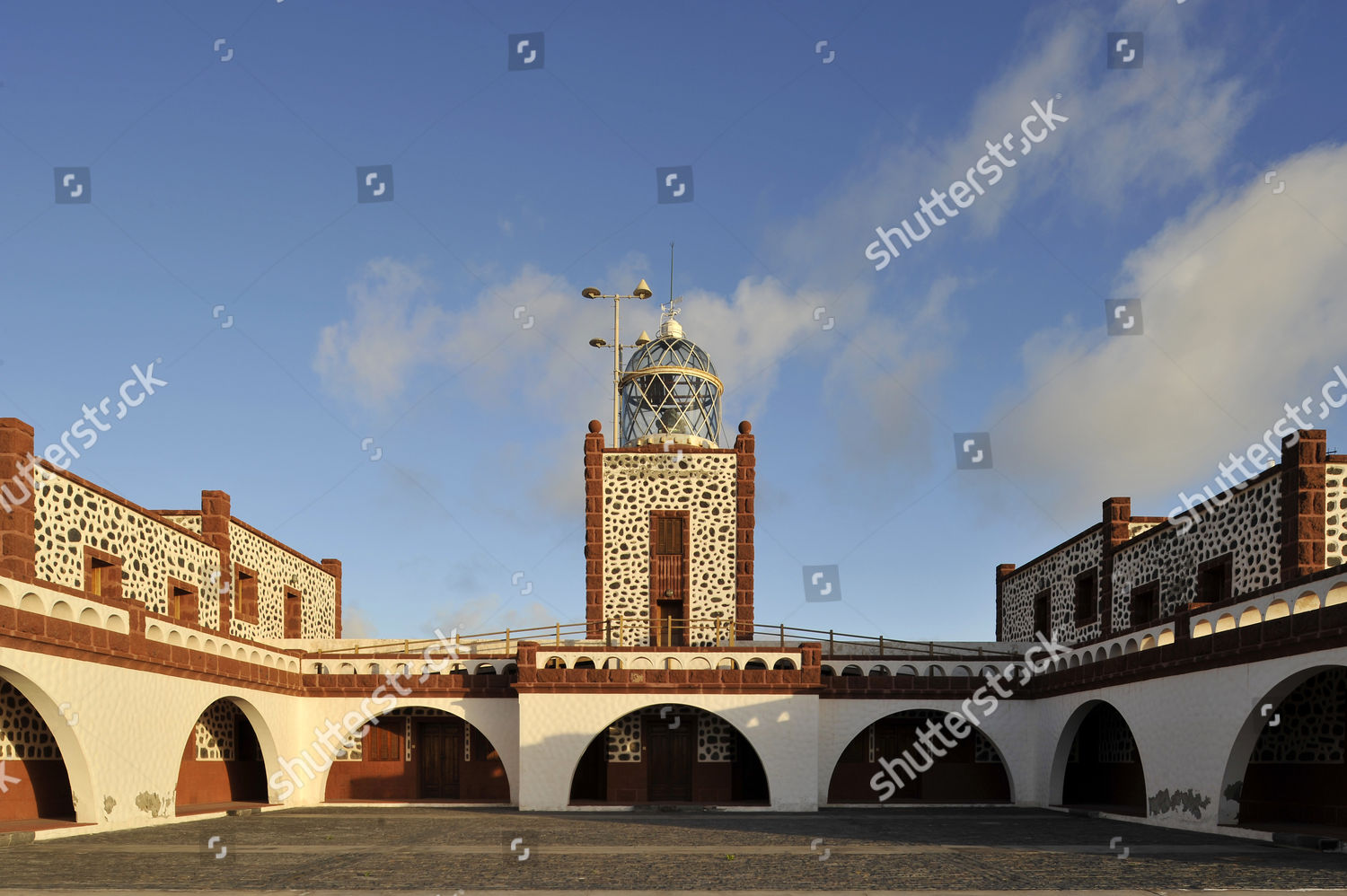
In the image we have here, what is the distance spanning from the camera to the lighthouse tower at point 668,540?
25266mm

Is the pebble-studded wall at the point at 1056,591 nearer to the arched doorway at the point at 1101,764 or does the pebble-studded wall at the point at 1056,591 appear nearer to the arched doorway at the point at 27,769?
the arched doorway at the point at 1101,764

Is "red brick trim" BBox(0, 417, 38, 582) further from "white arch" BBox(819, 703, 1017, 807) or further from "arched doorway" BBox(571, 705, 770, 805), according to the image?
"white arch" BBox(819, 703, 1017, 807)

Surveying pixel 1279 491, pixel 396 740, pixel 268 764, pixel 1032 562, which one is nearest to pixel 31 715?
pixel 268 764

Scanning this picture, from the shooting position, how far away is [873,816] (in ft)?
64.4

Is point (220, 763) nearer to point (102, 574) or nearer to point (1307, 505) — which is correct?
point (102, 574)

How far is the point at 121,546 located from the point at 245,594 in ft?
17.8

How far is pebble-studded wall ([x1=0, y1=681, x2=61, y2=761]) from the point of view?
653 inches

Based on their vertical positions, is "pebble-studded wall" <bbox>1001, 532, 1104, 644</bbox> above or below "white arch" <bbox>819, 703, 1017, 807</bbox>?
above

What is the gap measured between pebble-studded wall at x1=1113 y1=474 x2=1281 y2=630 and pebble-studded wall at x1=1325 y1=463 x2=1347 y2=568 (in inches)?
26.0

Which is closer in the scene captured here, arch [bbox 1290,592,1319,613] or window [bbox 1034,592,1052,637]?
arch [bbox 1290,592,1319,613]

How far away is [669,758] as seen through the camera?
22.8 m

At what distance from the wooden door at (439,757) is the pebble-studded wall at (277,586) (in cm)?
448

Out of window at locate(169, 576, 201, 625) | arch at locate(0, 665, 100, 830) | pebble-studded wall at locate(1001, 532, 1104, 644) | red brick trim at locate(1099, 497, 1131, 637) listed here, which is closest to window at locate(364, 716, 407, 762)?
window at locate(169, 576, 201, 625)

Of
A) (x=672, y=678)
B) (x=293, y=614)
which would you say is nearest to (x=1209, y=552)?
(x=672, y=678)
